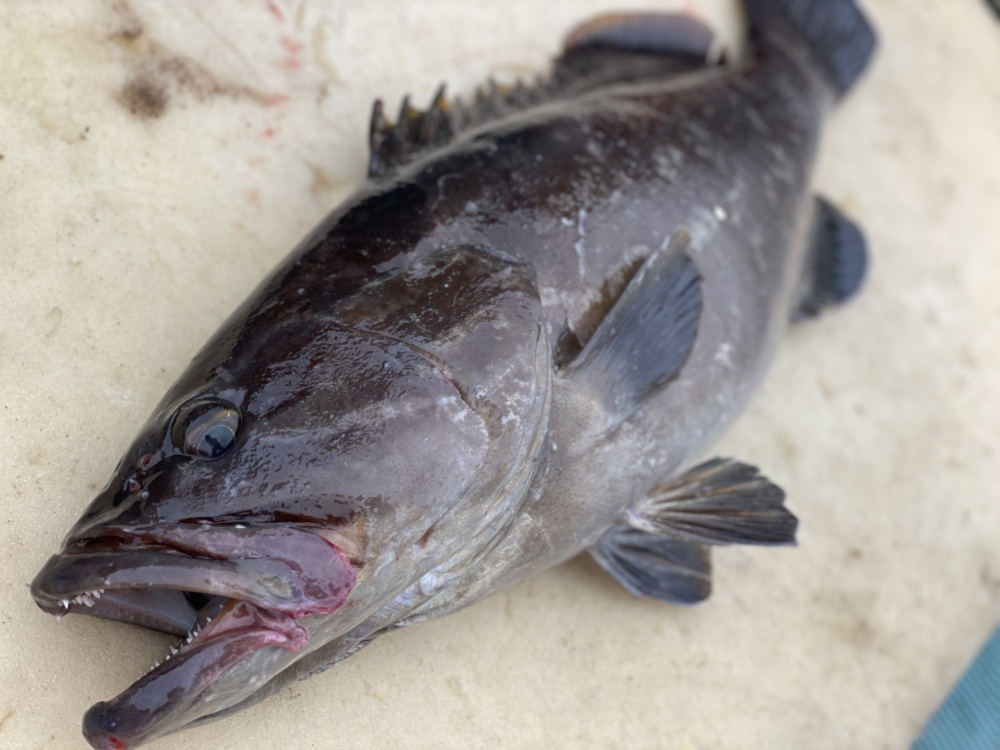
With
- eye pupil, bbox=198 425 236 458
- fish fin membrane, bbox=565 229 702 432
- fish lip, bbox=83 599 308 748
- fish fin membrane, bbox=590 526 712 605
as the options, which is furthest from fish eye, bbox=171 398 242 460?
fish fin membrane, bbox=590 526 712 605

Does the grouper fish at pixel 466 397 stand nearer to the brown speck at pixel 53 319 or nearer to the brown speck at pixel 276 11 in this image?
the brown speck at pixel 53 319

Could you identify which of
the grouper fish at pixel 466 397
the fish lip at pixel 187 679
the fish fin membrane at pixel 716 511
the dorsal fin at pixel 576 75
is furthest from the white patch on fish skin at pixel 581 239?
the fish lip at pixel 187 679

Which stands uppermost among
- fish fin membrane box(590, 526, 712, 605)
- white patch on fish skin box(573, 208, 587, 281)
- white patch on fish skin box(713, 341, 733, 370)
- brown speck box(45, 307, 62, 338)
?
brown speck box(45, 307, 62, 338)

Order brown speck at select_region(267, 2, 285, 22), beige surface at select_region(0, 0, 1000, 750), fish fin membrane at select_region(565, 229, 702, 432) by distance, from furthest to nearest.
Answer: brown speck at select_region(267, 2, 285, 22) < fish fin membrane at select_region(565, 229, 702, 432) < beige surface at select_region(0, 0, 1000, 750)

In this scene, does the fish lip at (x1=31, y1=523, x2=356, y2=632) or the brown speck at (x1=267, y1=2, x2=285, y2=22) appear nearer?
the fish lip at (x1=31, y1=523, x2=356, y2=632)

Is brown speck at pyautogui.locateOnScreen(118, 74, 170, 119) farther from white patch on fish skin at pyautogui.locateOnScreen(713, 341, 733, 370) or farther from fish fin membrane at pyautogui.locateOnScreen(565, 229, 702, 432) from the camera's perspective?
white patch on fish skin at pyautogui.locateOnScreen(713, 341, 733, 370)

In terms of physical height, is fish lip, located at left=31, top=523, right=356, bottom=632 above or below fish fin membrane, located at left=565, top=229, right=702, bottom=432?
above

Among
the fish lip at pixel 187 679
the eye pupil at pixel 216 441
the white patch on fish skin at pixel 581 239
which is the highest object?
the eye pupil at pixel 216 441
